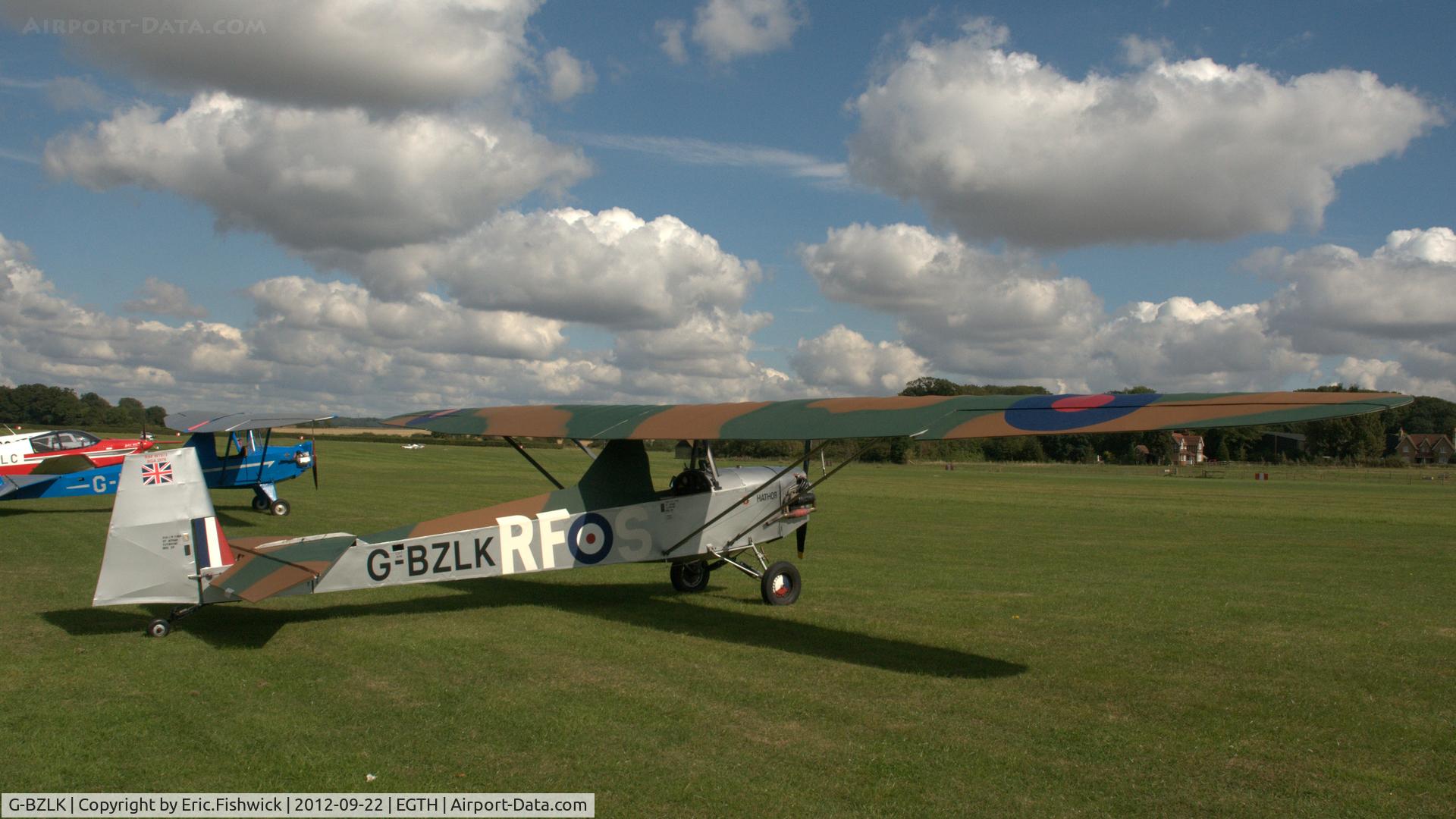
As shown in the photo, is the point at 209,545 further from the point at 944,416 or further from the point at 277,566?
the point at 944,416

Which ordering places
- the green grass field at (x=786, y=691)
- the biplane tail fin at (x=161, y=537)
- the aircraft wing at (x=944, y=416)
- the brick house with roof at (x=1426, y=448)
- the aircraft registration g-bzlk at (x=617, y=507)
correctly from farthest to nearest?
1. the brick house with roof at (x=1426, y=448)
2. the biplane tail fin at (x=161, y=537)
3. the aircraft registration g-bzlk at (x=617, y=507)
4. the aircraft wing at (x=944, y=416)
5. the green grass field at (x=786, y=691)

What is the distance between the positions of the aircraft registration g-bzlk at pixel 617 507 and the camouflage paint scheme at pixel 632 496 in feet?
0.05

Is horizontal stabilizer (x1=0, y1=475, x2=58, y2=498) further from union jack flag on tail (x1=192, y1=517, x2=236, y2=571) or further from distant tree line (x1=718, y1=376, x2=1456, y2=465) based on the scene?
distant tree line (x1=718, y1=376, x2=1456, y2=465)

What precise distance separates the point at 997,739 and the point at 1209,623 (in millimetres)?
4554

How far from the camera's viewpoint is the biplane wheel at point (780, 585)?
9188 millimetres

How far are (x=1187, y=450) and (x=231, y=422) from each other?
9364 cm

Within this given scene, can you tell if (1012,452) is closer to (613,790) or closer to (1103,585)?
(1103,585)

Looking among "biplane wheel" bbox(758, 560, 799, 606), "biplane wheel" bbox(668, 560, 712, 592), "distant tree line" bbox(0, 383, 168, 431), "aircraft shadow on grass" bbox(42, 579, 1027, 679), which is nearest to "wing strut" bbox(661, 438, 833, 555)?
"aircraft shadow on grass" bbox(42, 579, 1027, 679)

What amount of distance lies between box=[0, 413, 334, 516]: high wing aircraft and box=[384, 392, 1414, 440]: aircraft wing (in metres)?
8.93

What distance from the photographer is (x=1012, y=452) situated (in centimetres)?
7812

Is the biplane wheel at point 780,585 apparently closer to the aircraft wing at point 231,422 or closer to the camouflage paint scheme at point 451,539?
the camouflage paint scheme at point 451,539

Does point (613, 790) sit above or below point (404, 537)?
Answer: below

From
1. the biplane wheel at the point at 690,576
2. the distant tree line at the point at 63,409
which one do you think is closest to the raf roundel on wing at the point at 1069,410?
the biplane wheel at the point at 690,576

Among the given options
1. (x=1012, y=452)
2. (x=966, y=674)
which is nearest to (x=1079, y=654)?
(x=966, y=674)
